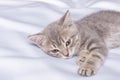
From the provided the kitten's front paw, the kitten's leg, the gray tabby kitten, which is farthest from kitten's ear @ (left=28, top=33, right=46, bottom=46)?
the kitten's front paw

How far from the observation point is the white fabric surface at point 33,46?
1.35 m

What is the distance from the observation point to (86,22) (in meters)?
1.90

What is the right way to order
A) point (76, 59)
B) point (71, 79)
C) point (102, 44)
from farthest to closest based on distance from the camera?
point (102, 44), point (76, 59), point (71, 79)

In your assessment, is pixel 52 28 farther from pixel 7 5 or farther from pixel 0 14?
pixel 7 5

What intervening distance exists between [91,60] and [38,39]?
317mm

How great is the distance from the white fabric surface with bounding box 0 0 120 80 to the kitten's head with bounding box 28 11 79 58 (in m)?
0.04

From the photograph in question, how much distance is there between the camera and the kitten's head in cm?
159

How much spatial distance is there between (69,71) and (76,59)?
18 centimetres

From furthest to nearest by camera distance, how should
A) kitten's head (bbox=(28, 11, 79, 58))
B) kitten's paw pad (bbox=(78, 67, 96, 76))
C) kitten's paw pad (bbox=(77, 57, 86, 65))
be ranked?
kitten's head (bbox=(28, 11, 79, 58)) < kitten's paw pad (bbox=(77, 57, 86, 65)) < kitten's paw pad (bbox=(78, 67, 96, 76))

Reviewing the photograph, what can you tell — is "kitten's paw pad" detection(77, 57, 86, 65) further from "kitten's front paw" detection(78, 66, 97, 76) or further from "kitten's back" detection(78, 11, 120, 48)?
"kitten's back" detection(78, 11, 120, 48)

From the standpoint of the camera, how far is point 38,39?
164 cm

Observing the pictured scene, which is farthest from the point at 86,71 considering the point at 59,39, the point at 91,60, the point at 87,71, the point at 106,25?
the point at 106,25

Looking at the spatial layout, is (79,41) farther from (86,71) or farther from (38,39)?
(86,71)

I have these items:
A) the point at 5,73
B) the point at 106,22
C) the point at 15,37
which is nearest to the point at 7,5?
the point at 15,37
